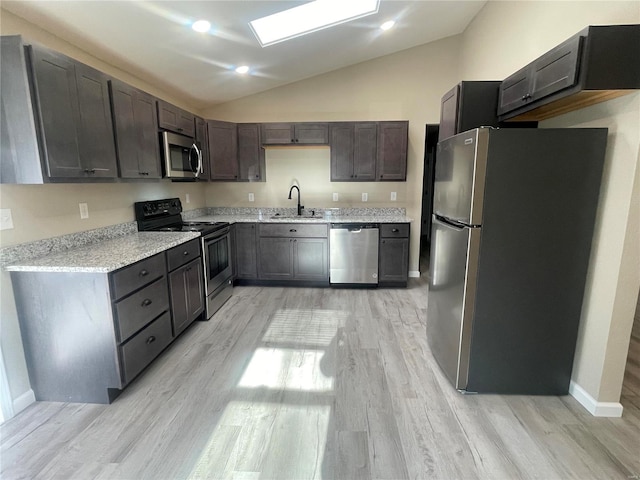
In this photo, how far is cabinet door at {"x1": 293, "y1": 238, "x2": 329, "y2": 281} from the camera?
399cm

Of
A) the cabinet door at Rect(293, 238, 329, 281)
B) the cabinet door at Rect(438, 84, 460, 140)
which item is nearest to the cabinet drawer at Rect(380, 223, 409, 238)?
the cabinet door at Rect(293, 238, 329, 281)

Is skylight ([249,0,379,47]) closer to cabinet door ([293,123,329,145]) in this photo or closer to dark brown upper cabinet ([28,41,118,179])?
cabinet door ([293,123,329,145])

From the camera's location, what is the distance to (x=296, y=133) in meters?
4.05

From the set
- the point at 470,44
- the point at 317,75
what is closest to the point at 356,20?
the point at 317,75

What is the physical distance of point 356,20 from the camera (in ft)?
9.68

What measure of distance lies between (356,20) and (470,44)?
1678mm

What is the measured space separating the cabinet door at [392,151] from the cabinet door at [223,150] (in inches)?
74.8

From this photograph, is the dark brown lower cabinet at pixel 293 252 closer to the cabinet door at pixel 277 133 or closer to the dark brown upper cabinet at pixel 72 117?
the cabinet door at pixel 277 133

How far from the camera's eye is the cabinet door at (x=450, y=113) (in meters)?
2.45

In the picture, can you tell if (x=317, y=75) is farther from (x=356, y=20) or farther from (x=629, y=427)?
(x=629, y=427)

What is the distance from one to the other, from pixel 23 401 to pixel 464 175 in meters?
3.11

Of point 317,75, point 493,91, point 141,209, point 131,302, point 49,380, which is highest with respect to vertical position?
point 317,75

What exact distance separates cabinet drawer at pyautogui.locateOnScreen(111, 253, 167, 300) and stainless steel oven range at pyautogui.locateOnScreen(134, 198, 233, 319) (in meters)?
0.74

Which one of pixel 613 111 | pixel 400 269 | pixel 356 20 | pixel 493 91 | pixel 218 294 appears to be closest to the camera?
pixel 613 111
